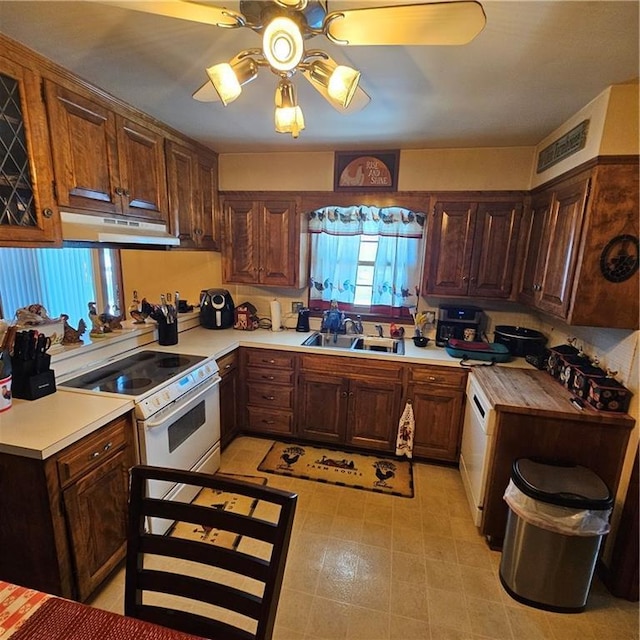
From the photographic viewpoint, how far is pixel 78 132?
1.79 m

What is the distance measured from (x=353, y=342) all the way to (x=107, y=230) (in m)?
1.97

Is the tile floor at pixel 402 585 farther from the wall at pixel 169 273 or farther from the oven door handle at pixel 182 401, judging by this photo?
the wall at pixel 169 273

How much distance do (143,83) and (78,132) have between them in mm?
403

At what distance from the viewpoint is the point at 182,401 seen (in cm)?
208

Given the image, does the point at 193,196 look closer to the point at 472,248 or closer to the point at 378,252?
the point at 378,252

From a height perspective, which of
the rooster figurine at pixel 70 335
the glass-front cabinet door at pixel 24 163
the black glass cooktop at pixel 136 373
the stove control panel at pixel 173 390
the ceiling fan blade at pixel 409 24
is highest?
the ceiling fan blade at pixel 409 24

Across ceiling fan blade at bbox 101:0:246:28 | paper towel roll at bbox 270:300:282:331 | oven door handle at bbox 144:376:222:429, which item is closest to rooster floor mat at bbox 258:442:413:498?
oven door handle at bbox 144:376:222:429

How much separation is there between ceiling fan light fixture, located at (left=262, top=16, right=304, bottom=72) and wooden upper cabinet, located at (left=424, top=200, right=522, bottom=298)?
1.96 m

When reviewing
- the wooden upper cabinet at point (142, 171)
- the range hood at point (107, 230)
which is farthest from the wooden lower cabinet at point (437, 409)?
the wooden upper cabinet at point (142, 171)

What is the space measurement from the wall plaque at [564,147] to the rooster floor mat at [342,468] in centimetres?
229

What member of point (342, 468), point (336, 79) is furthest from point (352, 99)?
point (342, 468)

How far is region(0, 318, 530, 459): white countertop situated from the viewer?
140cm

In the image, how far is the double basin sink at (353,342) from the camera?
117 inches

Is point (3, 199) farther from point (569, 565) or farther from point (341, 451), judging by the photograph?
point (569, 565)
